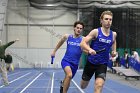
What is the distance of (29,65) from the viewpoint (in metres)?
44.5

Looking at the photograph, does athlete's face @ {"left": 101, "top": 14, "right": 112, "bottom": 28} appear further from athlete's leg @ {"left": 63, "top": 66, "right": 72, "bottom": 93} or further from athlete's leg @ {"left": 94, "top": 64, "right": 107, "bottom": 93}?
athlete's leg @ {"left": 63, "top": 66, "right": 72, "bottom": 93}

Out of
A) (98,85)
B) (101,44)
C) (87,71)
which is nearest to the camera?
(98,85)

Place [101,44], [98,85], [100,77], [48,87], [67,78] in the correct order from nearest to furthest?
[98,85], [101,44], [100,77], [67,78], [48,87]

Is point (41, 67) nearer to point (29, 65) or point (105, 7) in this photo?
point (29, 65)

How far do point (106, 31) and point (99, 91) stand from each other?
4.20 feet

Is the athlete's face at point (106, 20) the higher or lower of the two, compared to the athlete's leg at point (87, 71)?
higher

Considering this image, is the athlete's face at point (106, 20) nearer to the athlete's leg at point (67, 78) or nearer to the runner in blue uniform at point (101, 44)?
the runner in blue uniform at point (101, 44)

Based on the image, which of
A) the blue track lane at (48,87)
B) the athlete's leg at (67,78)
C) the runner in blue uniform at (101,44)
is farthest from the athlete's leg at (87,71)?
the blue track lane at (48,87)

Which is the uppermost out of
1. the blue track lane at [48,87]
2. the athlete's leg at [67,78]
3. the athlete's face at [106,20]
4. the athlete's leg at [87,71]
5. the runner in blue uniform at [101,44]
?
the athlete's face at [106,20]

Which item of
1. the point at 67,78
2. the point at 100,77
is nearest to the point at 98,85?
the point at 100,77

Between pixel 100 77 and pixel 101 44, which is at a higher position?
pixel 101 44

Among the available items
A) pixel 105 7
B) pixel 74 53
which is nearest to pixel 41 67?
pixel 105 7

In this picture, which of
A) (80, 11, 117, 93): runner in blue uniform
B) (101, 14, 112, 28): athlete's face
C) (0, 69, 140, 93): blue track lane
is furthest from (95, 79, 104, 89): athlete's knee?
(0, 69, 140, 93): blue track lane

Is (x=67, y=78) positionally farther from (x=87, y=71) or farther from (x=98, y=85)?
(x=98, y=85)
